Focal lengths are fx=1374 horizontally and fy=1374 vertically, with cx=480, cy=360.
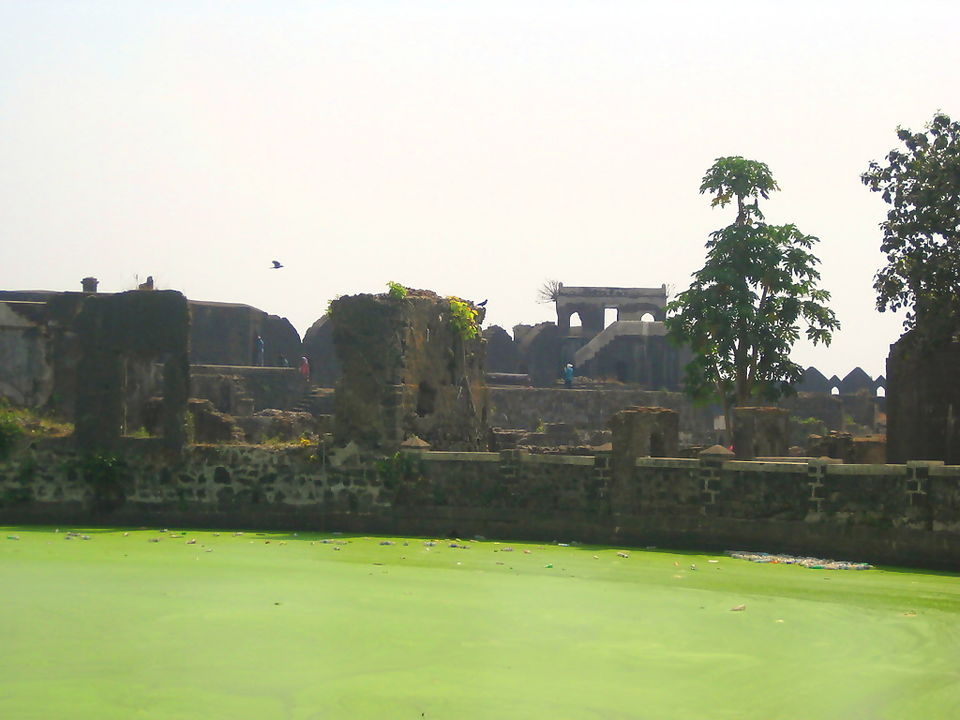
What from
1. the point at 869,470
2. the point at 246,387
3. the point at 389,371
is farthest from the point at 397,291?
the point at 246,387

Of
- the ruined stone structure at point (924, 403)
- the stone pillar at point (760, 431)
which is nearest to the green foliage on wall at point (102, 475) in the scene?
the stone pillar at point (760, 431)

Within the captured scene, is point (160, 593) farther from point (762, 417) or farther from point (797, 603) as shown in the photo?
point (762, 417)

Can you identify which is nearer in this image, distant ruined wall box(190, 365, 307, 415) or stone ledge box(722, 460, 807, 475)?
stone ledge box(722, 460, 807, 475)

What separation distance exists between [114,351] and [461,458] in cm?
586

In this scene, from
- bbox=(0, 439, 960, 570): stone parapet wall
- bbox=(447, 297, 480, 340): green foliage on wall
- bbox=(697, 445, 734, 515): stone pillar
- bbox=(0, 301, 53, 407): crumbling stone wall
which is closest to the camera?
bbox=(0, 439, 960, 570): stone parapet wall

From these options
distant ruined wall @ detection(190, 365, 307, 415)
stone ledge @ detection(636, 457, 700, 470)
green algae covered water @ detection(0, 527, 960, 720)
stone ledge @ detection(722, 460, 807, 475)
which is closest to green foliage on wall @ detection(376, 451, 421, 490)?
green algae covered water @ detection(0, 527, 960, 720)

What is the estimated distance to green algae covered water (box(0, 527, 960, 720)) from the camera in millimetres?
9078

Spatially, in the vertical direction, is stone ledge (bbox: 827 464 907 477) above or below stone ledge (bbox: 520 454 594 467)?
below

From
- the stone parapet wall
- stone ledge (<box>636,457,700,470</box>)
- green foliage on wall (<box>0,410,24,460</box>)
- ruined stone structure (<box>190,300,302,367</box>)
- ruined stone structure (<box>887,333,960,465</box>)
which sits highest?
ruined stone structure (<box>190,300,302,367</box>)

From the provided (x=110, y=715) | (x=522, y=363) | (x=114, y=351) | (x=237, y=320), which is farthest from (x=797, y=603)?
(x=522, y=363)

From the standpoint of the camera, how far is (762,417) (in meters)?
23.7

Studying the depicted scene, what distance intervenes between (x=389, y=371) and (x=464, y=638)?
9.93 metres

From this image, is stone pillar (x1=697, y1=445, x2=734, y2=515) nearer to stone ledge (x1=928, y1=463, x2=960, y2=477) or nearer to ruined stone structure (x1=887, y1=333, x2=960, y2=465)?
stone ledge (x1=928, y1=463, x2=960, y2=477)

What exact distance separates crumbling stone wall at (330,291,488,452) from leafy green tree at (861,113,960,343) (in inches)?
284
